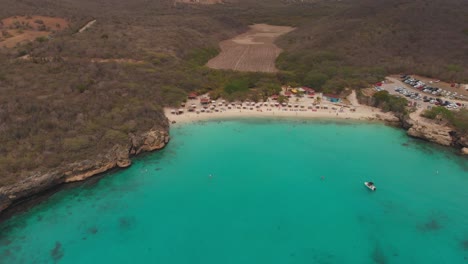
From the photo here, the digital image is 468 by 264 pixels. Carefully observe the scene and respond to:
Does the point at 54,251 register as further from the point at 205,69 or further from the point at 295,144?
the point at 205,69

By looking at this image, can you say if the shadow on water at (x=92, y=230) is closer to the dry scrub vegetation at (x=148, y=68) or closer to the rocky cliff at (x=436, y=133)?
the dry scrub vegetation at (x=148, y=68)

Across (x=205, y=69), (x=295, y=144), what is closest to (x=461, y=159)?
(x=295, y=144)

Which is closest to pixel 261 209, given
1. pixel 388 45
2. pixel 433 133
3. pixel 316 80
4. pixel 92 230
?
pixel 92 230

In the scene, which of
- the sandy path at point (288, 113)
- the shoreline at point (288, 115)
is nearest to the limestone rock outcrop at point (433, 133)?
the shoreline at point (288, 115)

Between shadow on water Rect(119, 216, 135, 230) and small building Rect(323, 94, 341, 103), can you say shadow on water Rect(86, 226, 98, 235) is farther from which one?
small building Rect(323, 94, 341, 103)

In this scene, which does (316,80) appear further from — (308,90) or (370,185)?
(370,185)

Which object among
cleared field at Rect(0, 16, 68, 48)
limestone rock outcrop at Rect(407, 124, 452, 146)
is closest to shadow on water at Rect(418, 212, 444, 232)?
limestone rock outcrop at Rect(407, 124, 452, 146)
